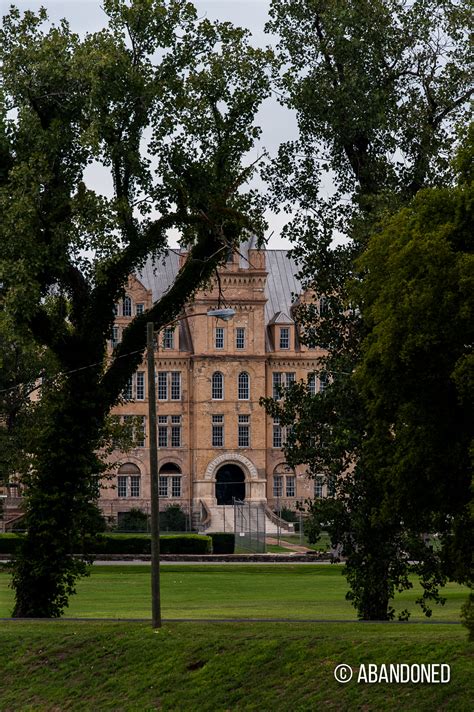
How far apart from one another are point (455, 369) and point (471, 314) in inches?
32.5

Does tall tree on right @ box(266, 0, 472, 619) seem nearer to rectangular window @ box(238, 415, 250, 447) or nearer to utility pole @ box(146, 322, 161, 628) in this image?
utility pole @ box(146, 322, 161, 628)

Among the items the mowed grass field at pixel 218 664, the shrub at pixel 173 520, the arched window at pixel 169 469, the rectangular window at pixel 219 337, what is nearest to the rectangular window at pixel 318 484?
the mowed grass field at pixel 218 664

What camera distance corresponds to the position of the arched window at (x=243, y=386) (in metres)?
93.2

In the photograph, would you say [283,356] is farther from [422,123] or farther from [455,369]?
[455,369]

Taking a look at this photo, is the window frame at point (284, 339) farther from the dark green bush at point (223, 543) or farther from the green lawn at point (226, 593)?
the green lawn at point (226, 593)

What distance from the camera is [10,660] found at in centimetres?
2392

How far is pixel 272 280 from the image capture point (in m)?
98.0

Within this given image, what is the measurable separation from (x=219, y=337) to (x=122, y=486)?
1235 centimetres

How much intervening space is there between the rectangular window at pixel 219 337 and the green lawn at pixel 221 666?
68152 mm

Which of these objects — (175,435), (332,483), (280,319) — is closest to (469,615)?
(332,483)

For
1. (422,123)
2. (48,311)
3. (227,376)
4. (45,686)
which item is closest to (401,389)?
(45,686)

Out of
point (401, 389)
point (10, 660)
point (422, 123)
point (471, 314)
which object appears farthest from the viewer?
point (422, 123)

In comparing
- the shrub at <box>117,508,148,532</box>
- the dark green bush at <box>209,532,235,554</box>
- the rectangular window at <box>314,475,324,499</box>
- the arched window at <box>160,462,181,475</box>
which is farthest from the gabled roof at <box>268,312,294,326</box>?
the dark green bush at <box>209,532,235,554</box>

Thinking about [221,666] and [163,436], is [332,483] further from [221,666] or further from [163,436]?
[163,436]
